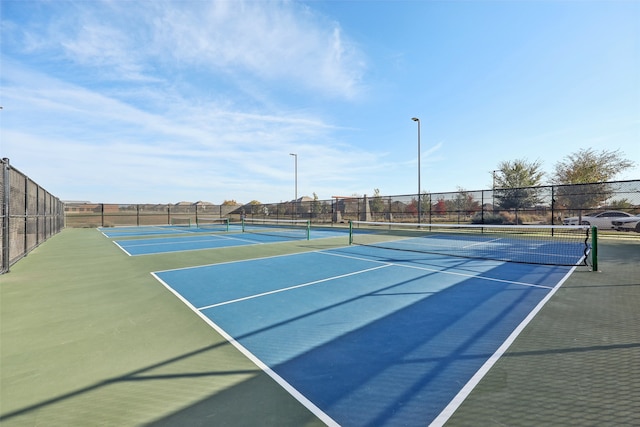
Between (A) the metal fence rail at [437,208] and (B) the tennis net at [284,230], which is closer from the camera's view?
(A) the metal fence rail at [437,208]

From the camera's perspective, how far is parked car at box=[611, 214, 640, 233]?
16.0 meters

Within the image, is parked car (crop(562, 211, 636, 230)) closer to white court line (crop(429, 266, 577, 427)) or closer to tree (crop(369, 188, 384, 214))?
tree (crop(369, 188, 384, 214))

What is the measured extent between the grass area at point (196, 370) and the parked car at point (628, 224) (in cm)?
1586

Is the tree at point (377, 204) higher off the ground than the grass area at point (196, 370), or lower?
higher

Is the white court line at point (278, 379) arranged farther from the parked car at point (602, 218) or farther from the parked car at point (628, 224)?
the parked car at point (628, 224)

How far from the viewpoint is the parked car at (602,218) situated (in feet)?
56.1

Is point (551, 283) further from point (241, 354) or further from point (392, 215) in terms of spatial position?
point (392, 215)

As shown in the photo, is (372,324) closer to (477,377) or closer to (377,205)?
(477,377)

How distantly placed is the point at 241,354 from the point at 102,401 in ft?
4.23

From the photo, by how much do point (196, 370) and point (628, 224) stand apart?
932 inches

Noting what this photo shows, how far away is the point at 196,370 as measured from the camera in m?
2.99

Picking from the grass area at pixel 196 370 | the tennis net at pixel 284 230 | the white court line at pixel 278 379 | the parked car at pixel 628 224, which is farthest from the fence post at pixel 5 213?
the parked car at pixel 628 224

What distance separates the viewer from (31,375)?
293 centimetres

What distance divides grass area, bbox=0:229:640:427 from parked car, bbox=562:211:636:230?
54.7 feet
